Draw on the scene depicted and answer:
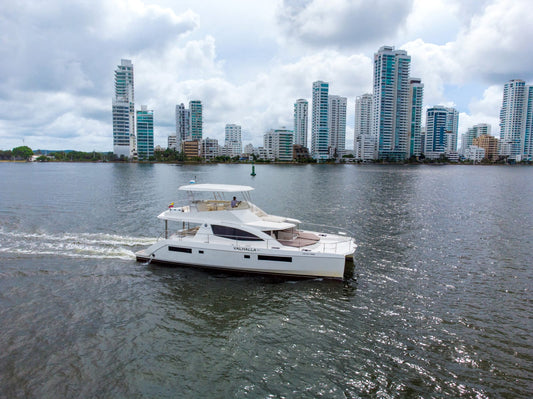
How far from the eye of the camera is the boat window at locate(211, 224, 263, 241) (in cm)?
1956

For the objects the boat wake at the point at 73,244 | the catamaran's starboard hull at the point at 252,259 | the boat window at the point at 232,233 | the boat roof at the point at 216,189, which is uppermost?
the boat roof at the point at 216,189

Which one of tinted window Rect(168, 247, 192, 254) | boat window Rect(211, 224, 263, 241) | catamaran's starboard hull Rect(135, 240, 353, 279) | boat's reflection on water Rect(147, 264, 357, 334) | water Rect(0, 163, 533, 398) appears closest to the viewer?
water Rect(0, 163, 533, 398)

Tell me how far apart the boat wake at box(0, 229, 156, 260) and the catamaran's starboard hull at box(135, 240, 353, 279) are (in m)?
3.77

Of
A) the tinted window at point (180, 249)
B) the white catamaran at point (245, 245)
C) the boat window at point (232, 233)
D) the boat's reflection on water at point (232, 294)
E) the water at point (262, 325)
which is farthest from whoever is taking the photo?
the tinted window at point (180, 249)

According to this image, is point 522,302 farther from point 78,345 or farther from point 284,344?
point 78,345

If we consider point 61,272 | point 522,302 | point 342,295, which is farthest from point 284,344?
point 61,272

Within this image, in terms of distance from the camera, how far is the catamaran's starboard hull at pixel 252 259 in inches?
721

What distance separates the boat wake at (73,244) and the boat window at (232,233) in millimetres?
6691

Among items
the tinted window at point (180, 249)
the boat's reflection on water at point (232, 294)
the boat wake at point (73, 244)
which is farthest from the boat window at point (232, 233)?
the boat wake at point (73, 244)

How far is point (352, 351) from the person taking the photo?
12.2 m

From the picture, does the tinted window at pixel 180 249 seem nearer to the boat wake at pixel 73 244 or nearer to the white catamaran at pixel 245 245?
the white catamaran at pixel 245 245

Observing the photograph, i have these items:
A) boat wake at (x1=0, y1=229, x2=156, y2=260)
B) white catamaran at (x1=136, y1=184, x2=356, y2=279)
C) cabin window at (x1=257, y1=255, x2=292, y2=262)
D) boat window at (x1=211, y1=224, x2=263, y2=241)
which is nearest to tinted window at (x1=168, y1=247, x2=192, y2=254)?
white catamaran at (x1=136, y1=184, x2=356, y2=279)

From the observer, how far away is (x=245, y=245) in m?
19.3

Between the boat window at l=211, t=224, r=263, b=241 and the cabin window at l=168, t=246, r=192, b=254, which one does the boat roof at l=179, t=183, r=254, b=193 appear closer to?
the boat window at l=211, t=224, r=263, b=241
